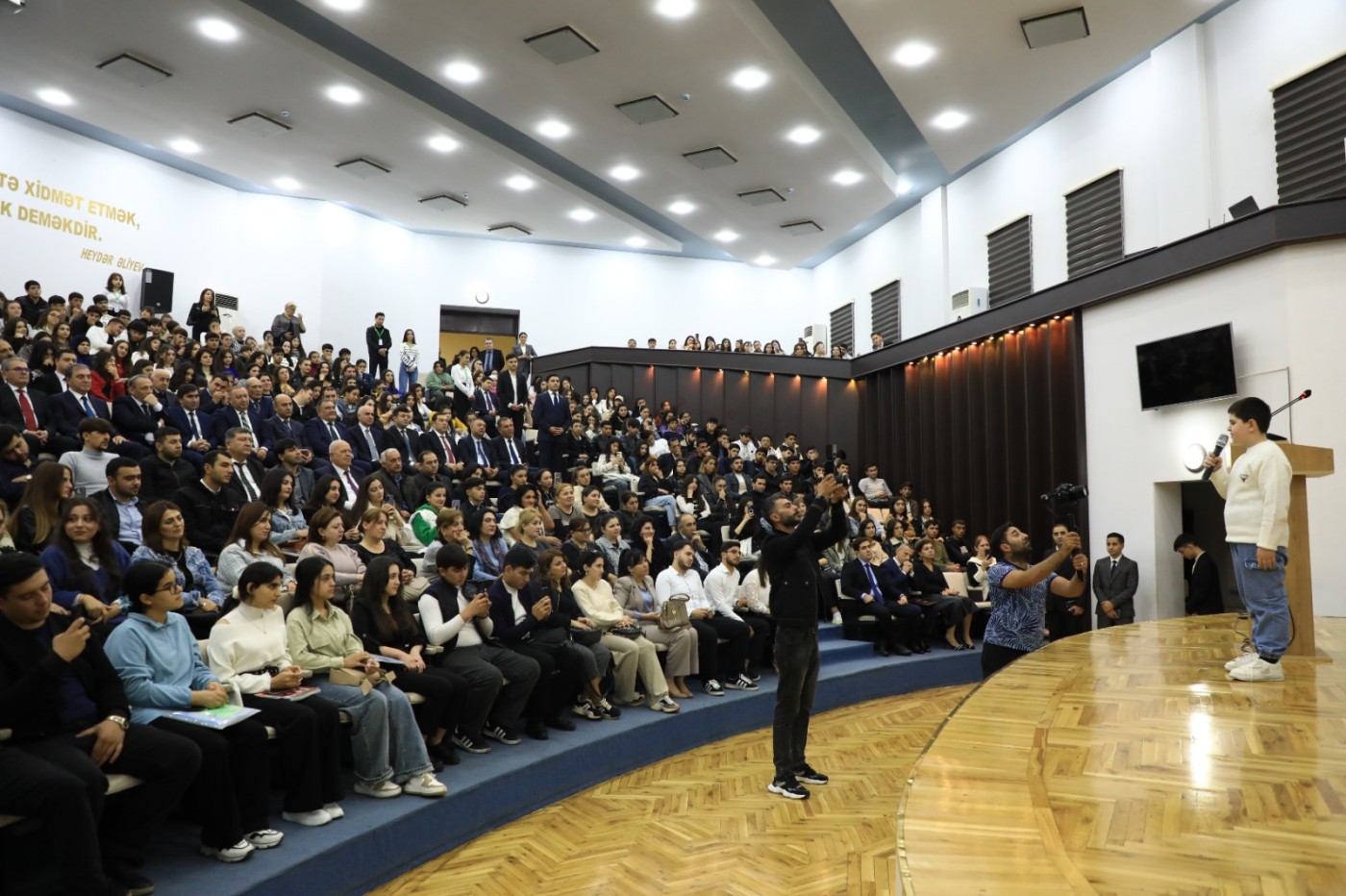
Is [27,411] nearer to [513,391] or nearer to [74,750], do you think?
[74,750]

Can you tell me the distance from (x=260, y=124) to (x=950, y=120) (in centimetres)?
832

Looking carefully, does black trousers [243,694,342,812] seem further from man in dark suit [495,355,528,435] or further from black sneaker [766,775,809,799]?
man in dark suit [495,355,528,435]

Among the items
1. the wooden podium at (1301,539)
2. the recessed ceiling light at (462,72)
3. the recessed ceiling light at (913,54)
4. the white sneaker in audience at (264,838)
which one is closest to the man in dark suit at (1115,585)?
the wooden podium at (1301,539)

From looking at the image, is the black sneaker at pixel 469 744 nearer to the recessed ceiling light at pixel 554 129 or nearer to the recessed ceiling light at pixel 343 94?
the recessed ceiling light at pixel 343 94

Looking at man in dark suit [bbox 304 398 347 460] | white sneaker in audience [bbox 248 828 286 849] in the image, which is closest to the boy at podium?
white sneaker in audience [bbox 248 828 286 849]

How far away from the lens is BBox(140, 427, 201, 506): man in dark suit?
4.87m

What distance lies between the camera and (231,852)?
285cm

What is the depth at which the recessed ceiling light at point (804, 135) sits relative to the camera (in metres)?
10.6

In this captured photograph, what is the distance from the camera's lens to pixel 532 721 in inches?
178

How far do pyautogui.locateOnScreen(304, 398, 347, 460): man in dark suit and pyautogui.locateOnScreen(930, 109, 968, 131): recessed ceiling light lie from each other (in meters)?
7.66

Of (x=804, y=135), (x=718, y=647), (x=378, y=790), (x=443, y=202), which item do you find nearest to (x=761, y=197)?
(x=804, y=135)

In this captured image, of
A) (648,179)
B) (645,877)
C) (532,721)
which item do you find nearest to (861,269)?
(648,179)

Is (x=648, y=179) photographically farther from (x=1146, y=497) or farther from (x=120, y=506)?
(x=120, y=506)

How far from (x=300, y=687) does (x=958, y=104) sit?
9576 mm
